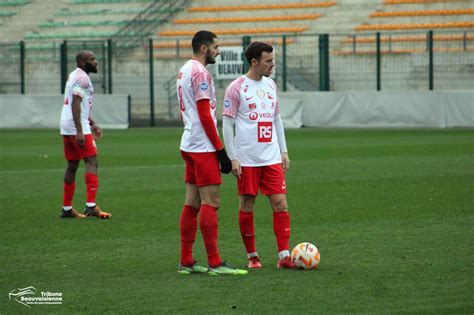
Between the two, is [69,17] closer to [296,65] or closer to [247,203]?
[296,65]

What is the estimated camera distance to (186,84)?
7.84 m

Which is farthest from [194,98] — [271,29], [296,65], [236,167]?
[271,29]

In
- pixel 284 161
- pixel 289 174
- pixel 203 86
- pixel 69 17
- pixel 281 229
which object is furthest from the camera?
pixel 69 17

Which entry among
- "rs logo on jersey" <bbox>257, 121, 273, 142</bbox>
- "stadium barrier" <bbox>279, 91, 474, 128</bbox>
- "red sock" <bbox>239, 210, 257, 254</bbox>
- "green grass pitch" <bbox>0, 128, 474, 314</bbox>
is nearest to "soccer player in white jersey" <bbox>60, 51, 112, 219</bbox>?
"green grass pitch" <bbox>0, 128, 474, 314</bbox>

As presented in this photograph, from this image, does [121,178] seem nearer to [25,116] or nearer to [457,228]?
[457,228]

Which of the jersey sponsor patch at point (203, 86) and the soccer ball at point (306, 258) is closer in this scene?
the jersey sponsor patch at point (203, 86)

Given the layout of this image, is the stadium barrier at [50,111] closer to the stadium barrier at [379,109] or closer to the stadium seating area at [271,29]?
the stadium seating area at [271,29]

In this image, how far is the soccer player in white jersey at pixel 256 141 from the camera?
8250 mm

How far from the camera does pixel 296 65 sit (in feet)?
107

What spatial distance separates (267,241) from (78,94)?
335 cm

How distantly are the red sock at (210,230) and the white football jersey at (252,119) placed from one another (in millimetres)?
640

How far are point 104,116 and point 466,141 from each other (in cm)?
1292

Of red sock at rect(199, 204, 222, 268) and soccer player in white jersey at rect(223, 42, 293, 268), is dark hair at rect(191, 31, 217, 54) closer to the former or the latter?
soccer player in white jersey at rect(223, 42, 293, 268)

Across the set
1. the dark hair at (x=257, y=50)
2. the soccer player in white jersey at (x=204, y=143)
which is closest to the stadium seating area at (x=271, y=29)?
the dark hair at (x=257, y=50)
